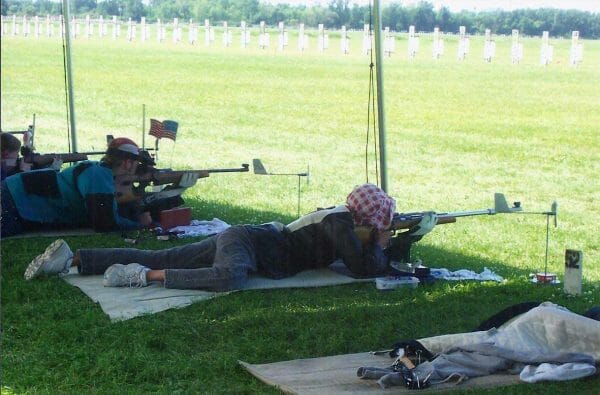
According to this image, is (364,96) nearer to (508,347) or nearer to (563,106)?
(563,106)

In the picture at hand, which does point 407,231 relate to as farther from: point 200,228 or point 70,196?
point 70,196

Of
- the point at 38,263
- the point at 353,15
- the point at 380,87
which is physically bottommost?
the point at 38,263

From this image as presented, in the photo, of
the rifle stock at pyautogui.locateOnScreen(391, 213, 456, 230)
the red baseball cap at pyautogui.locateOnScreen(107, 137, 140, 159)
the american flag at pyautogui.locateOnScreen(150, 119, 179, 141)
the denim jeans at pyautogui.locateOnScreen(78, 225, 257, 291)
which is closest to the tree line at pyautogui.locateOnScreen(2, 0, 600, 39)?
the american flag at pyautogui.locateOnScreen(150, 119, 179, 141)

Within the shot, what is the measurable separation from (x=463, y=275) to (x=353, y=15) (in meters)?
38.5

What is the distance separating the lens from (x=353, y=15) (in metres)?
45.1

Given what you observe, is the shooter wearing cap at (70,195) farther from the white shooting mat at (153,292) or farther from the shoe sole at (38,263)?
the shoe sole at (38,263)

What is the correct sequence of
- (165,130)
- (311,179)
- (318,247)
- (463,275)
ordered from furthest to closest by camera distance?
1. (311,179)
2. (165,130)
3. (463,275)
4. (318,247)

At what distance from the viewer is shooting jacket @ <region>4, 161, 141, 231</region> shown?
27.7ft

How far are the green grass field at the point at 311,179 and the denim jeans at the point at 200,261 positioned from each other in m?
0.19

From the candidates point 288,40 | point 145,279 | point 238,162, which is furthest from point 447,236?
point 288,40

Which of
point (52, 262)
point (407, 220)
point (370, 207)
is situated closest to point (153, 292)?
point (52, 262)

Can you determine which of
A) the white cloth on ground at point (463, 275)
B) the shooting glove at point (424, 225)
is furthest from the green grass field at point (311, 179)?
the shooting glove at point (424, 225)

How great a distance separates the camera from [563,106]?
84.5 ft

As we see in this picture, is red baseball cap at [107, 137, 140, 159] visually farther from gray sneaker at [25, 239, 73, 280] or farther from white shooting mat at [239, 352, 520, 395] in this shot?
white shooting mat at [239, 352, 520, 395]
